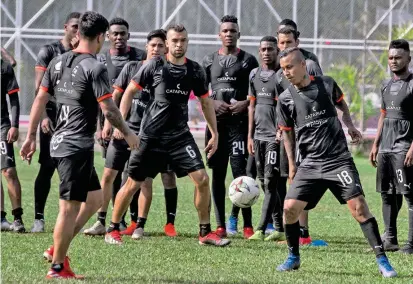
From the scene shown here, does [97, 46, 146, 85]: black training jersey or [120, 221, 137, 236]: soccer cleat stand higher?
[97, 46, 146, 85]: black training jersey

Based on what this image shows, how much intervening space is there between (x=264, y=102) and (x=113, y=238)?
2690mm

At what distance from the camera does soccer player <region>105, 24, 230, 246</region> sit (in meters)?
11.5

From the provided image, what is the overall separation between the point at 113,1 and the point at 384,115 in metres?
19.1

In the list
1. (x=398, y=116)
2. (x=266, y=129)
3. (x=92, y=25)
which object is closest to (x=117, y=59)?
(x=266, y=129)

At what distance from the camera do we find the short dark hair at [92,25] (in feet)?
29.3

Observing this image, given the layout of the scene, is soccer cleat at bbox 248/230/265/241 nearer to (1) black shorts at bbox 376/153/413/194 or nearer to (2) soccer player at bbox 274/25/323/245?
(2) soccer player at bbox 274/25/323/245

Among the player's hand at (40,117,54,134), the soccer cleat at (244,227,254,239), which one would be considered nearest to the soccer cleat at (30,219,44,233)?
the player's hand at (40,117,54,134)

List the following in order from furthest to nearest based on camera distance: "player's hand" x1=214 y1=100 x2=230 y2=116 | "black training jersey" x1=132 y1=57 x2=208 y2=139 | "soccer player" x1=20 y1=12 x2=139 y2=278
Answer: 1. "player's hand" x1=214 y1=100 x2=230 y2=116
2. "black training jersey" x1=132 y1=57 x2=208 y2=139
3. "soccer player" x1=20 y1=12 x2=139 y2=278

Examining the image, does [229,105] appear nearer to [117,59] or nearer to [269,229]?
[117,59]

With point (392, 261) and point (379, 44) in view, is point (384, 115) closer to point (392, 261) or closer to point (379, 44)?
point (392, 261)

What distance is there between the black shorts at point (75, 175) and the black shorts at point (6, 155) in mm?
3685

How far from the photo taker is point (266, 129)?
42.2ft

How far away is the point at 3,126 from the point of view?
12641 millimetres

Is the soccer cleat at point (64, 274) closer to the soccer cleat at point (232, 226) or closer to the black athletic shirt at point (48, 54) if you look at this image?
the black athletic shirt at point (48, 54)
